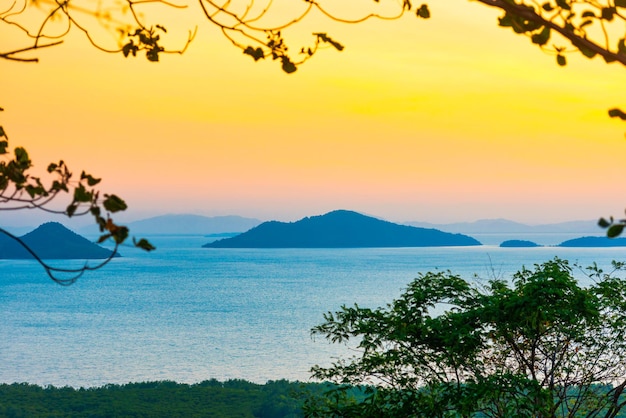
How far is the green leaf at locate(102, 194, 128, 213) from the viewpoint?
1.58 m

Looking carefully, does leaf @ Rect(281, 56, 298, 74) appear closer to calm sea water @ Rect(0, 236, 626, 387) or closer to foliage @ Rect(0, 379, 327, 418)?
calm sea water @ Rect(0, 236, 626, 387)

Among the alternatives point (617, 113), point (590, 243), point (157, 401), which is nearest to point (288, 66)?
point (617, 113)

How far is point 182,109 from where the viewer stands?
109 feet

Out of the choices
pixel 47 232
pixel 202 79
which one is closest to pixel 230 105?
pixel 202 79

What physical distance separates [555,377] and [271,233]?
103122mm

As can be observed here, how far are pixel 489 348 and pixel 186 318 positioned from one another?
4533 centimetres

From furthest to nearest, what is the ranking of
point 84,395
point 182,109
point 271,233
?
point 271,233, point 182,109, point 84,395

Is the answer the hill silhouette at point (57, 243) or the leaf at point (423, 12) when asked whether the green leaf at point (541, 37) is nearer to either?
the leaf at point (423, 12)

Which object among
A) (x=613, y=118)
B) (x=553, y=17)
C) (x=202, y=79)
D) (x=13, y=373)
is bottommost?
(x=13, y=373)

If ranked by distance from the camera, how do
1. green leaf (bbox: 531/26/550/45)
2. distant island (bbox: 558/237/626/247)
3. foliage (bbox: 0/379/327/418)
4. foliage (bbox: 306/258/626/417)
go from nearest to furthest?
1. green leaf (bbox: 531/26/550/45)
2. foliage (bbox: 306/258/626/417)
3. foliage (bbox: 0/379/327/418)
4. distant island (bbox: 558/237/626/247)

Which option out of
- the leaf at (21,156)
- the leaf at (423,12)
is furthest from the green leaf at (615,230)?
the leaf at (21,156)

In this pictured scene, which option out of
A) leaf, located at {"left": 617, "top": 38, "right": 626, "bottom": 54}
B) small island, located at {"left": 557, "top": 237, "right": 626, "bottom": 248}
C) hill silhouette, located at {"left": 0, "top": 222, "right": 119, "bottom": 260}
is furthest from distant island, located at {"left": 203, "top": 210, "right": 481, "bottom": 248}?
leaf, located at {"left": 617, "top": 38, "right": 626, "bottom": 54}

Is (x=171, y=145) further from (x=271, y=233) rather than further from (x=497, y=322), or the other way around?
(x=271, y=233)

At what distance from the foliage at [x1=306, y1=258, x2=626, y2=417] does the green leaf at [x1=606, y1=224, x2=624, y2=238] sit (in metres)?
4.91
